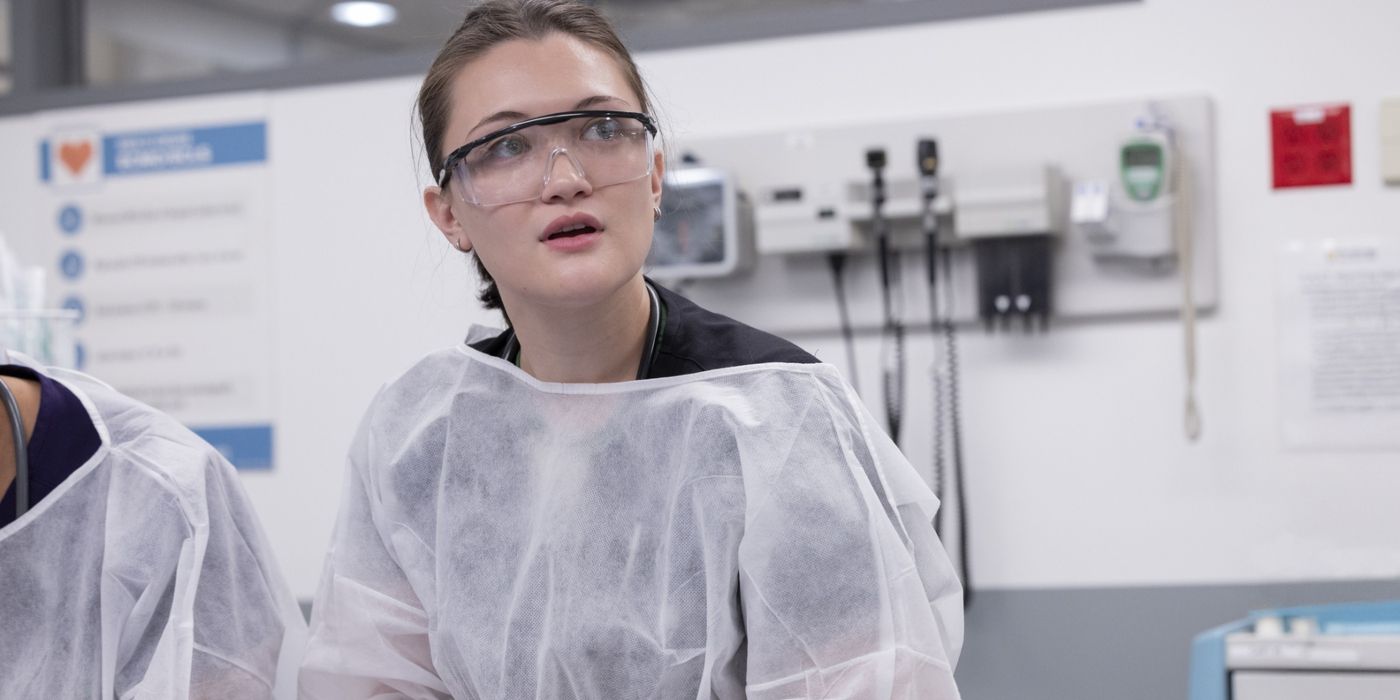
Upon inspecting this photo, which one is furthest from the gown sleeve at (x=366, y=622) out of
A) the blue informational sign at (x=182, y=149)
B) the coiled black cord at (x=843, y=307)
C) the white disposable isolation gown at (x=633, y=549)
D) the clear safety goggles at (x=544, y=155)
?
the blue informational sign at (x=182, y=149)

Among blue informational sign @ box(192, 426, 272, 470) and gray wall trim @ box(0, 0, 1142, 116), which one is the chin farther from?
blue informational sign @ box(192, 426, 272, 470)

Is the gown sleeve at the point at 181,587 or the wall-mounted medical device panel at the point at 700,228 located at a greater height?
the wall-mounted medical device panel at the point at 700,228

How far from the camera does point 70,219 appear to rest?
103 inches

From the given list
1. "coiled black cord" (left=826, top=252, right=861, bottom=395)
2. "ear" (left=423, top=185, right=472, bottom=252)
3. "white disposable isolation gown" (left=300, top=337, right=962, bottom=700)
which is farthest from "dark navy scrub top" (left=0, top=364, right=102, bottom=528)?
"coiled black cord" (left=826, top=252, right=861, bottom=395)

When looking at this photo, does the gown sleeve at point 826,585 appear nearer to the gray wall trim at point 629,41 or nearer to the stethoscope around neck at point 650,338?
the stethoscope around neck at point 650,338

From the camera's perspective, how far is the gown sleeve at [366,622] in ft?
4.15

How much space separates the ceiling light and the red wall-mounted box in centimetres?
160

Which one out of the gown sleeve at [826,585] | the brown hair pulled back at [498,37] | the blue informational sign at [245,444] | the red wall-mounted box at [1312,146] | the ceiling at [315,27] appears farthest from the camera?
the blue informational sign at [245,444]

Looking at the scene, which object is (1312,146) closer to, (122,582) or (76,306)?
(122,582)

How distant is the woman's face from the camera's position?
112 cm

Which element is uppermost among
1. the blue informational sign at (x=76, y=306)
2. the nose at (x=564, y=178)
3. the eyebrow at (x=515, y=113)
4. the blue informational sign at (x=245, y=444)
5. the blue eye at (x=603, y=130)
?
the eyebrow at (x=515, y=113)

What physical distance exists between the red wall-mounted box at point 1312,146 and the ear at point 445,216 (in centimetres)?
135

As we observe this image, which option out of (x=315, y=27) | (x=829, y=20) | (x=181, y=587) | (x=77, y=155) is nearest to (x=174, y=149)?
(x=77, y=155)

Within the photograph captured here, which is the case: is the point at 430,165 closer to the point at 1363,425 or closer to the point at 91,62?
the point at 1363,425
